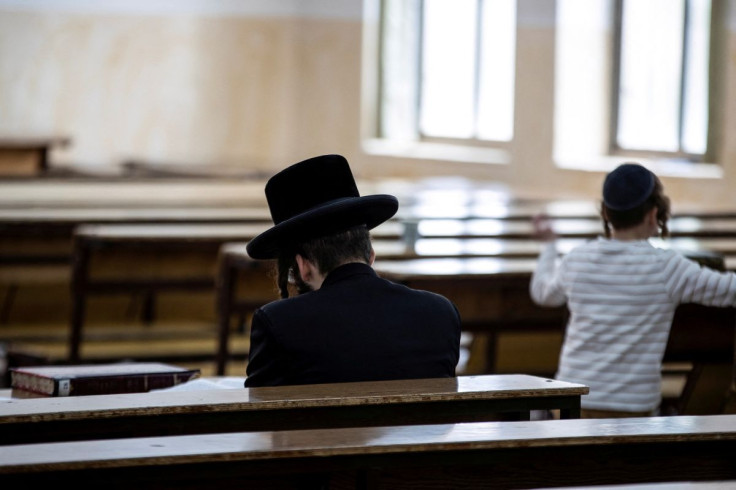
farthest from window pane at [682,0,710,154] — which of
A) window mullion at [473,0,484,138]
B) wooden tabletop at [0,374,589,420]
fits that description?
wooden tabletop at [0,374,589,420]

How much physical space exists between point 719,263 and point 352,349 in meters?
→ 2.25

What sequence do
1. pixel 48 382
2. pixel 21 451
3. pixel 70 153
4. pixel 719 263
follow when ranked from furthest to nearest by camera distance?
pixel 70 153
pixel 719 263
pixel 48 382
pixel 21 451

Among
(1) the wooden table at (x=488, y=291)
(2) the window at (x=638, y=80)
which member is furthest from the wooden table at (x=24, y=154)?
(1) the wooden table at (x=488, y=291)

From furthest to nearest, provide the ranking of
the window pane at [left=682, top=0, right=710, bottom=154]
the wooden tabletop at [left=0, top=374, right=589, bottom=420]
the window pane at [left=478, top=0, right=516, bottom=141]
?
the window pane at [left=478, top=0, right=516, bottom=141] < the window pane at [left=682, top=0, right=710, bottom=154] < the wooden tabletop at [left=0, top=374, right=589, bottom=420]

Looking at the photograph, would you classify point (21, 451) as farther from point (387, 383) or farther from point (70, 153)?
point (70, 153)

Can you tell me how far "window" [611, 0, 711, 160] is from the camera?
11.2m

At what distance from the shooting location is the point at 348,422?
2785 mm

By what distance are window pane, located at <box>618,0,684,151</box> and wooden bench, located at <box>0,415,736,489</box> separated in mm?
9155

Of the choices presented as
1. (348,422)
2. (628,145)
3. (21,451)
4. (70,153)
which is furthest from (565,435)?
(70,153)

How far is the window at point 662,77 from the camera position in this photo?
11203 millimetres

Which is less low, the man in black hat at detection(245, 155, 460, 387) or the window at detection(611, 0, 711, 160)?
the window at detection(611, 0, 711, 160)

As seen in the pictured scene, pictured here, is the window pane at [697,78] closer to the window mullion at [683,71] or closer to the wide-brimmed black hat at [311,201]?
the window mullion at [683,71]

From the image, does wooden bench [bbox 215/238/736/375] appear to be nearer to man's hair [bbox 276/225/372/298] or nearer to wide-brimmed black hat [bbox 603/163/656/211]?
wide-brimmed black hat [bbox 603/163/656/211]

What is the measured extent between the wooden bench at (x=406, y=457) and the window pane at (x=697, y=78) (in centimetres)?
873
